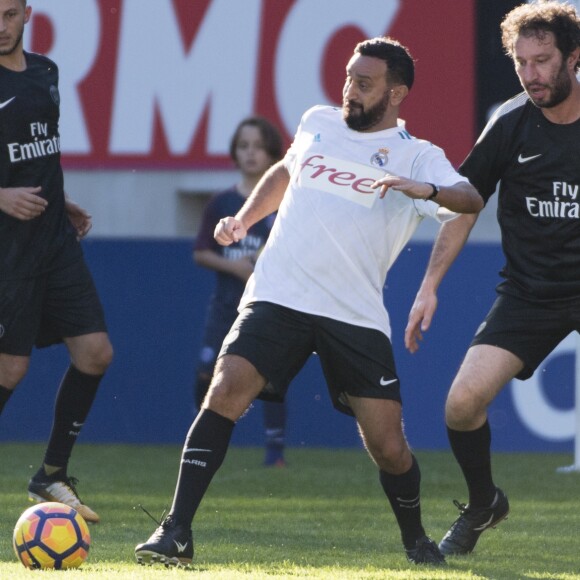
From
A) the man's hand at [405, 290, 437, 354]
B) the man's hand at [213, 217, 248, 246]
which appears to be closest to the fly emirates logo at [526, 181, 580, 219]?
the man's hand at [405, 290, 437, 354]

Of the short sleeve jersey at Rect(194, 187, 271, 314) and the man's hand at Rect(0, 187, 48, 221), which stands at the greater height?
the man's hand at Rect(0, 187, 48, 221)

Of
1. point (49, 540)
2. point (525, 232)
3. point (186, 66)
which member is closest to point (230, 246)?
point (525, 232)

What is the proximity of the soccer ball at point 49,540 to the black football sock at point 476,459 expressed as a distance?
1692 mm

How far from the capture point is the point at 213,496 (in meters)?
8.30

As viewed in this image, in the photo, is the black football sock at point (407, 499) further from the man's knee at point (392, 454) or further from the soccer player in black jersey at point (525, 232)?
the soccer player in black jersey at point (525, 232)

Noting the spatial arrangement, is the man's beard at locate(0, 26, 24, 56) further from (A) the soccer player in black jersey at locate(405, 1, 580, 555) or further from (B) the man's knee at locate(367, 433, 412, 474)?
(B) the man's knee at locate(367, 433, 412, 474)

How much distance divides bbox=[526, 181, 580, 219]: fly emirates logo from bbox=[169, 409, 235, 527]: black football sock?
1616 mm

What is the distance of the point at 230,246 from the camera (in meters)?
9.59

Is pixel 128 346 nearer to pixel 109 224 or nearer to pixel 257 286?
pixel 109 224

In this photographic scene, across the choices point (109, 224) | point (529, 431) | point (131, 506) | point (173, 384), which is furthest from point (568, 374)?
point (109, 224)

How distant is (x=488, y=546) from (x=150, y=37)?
9.18 meters

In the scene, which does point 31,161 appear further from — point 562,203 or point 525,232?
point 562,203

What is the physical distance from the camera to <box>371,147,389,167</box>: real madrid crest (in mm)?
5758

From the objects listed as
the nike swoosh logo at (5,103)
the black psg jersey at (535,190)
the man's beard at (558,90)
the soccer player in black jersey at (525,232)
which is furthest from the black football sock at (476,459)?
the nike swoosh logo at (5,103)
